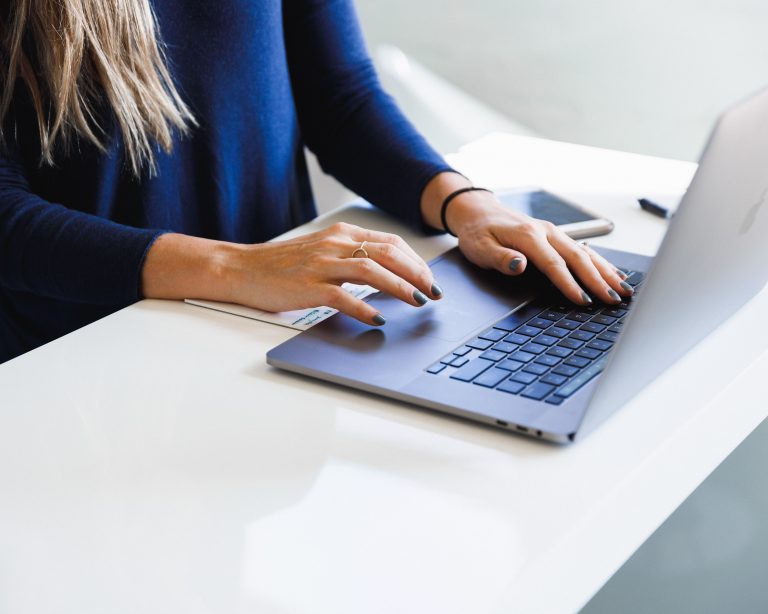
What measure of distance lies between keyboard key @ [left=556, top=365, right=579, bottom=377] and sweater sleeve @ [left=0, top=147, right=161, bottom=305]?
1.33 feet

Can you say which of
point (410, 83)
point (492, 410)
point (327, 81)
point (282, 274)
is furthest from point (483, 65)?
point (492, 410)

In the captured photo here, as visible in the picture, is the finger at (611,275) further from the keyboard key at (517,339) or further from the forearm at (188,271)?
the forearm at (188,271)

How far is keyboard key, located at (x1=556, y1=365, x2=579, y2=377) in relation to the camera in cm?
69

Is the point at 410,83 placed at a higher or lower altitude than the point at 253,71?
lower

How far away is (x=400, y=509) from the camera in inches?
22.6

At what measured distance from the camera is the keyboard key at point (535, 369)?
0.69 metres

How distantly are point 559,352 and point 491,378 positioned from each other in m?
0.07

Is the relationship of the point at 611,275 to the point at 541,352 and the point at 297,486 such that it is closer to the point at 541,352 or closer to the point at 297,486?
the point at 541,352

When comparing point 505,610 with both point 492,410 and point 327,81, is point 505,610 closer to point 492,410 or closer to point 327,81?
point 492,410

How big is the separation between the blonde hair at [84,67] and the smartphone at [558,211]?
389 millimetres

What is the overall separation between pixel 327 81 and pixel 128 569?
0.85m

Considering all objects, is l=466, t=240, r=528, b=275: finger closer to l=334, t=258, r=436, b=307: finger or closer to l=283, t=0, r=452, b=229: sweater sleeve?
l=334, t=258, r=436, b=307: finger

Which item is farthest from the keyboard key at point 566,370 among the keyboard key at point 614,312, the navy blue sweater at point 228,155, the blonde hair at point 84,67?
the blonde hair at point 84,67

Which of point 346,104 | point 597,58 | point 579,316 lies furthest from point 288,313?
point 597,58
